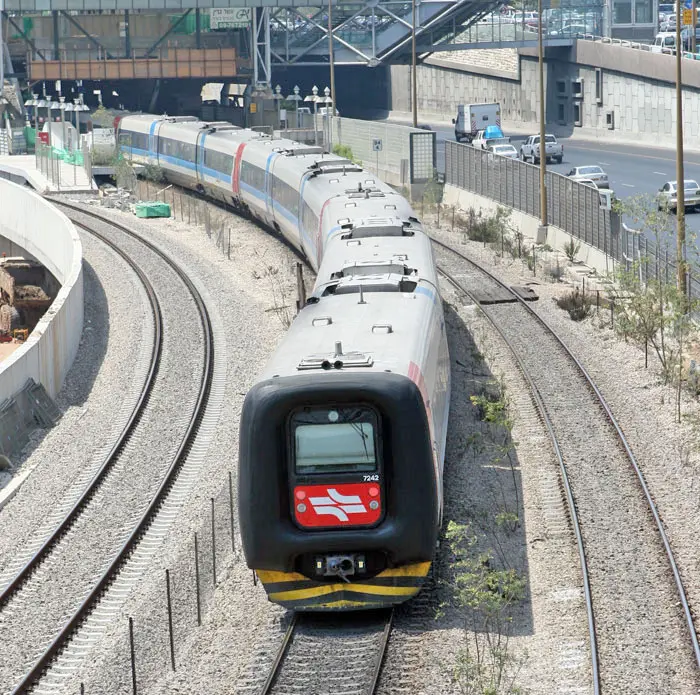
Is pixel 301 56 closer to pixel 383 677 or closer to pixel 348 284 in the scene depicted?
pixel 348 284

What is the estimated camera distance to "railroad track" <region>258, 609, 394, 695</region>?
13.1 metres

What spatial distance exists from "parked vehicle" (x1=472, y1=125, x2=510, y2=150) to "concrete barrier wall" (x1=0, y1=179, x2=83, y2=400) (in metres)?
31.1

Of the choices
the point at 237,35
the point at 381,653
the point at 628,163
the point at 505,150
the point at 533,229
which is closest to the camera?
the point at 381,653

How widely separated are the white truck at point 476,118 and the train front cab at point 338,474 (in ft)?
217

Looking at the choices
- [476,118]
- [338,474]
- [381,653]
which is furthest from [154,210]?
[381,653]

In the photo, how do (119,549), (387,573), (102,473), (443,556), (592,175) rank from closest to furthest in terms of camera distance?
(387,573)
(443,556)
(119,549)
(102,473)
(592,175)

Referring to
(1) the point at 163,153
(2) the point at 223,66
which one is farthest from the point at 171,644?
(2) the point at 223,66

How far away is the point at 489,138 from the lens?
73.4 meters

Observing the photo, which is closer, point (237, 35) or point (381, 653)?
point (381, 653)

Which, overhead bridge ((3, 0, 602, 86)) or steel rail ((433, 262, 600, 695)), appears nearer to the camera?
steel rail ((433, 262, 600, 695))

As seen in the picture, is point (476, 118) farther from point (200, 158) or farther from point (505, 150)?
point (200, 158)

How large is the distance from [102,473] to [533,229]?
24.6 metres

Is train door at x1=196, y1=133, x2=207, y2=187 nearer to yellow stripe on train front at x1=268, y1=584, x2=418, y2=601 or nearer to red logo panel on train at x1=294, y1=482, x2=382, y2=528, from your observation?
yellow stripe on train front at x1=268, y1=584, x2=418, y2=601

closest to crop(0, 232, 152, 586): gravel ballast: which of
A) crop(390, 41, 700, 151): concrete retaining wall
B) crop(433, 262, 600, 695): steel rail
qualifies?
crop(433, 262, 600, 695): steel rail
